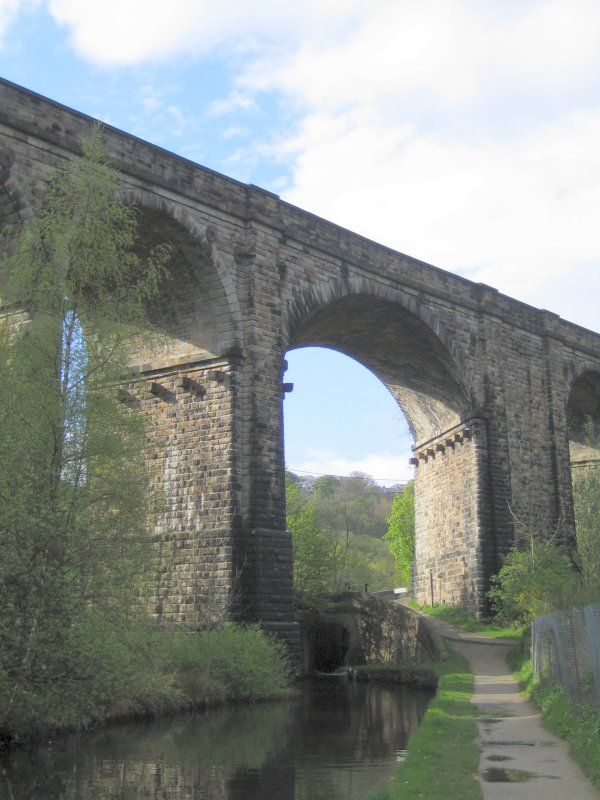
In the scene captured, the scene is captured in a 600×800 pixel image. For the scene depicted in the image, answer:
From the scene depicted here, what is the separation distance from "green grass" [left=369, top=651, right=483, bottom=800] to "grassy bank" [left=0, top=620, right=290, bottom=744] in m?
3.98

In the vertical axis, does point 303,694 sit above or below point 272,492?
below

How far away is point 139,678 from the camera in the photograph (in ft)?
47.2

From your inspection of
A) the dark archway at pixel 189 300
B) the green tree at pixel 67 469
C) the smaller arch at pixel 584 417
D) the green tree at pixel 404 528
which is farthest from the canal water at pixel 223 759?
the green tree at pixel 404 528

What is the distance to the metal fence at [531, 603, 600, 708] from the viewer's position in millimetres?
10953

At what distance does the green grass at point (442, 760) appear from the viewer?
861cm

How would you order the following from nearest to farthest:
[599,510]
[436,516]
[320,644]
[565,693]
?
[565,693]
[599,510]
[436,516]
[320,644]

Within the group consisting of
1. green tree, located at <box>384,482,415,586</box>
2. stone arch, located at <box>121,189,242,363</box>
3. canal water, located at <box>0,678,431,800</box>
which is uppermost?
stone arch, located at <box>121,189,242,363</box>

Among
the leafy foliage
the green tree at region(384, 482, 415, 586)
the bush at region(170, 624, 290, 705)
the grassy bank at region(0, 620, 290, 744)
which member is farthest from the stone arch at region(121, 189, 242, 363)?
the green tree at region(384, 482, 415, 586)

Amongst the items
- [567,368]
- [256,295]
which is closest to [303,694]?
[256,295]

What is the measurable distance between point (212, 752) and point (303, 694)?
11605mm

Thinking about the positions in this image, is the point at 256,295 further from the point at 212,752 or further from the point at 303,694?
the point at 212,752

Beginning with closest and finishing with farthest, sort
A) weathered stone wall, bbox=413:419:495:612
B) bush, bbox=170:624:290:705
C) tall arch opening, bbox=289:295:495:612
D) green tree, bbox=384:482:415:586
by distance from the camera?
1. bush, bbox=170:624:290:705
2. tall arch opening, bbox=289:295:495:612
3. weathered stone wall, bbox=413:419:495:612
4. green tree, bbox=384:482:415:586

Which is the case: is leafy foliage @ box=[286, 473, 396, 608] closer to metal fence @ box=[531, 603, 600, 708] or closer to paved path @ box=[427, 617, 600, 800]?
paved path @ box=[427, 617, 600, 800]

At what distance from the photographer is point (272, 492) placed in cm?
2228
